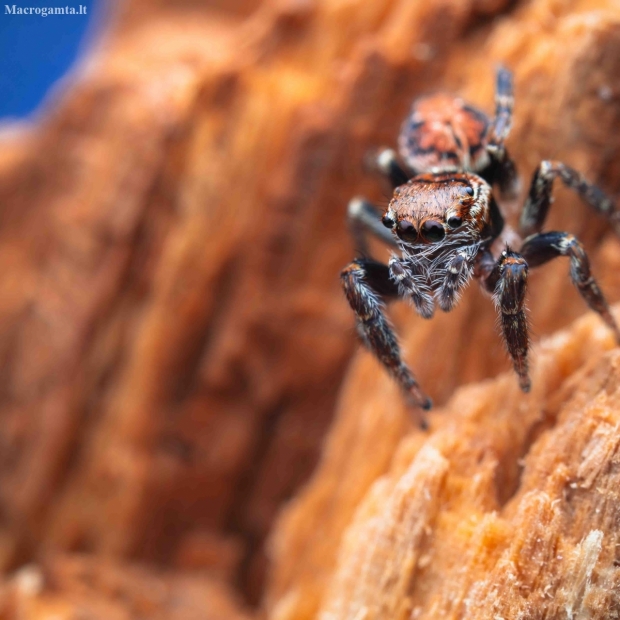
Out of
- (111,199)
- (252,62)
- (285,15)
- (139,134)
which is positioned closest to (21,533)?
(111,199)

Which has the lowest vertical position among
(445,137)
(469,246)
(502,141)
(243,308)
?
(469,246)

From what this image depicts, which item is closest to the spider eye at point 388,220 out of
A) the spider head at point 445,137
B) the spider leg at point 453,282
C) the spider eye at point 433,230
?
the spider eye at point 433,230

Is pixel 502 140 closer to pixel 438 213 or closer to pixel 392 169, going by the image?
pixel 392 169

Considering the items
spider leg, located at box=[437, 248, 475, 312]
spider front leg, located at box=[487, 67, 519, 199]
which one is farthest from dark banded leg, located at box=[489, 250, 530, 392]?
spider front leg, located at box=[487, 67, 519, 199]

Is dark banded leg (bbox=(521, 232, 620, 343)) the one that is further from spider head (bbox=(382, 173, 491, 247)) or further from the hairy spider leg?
the hairy spider leg

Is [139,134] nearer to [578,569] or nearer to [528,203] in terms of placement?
[528,203]

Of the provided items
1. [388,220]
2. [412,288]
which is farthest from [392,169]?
[412,288]
